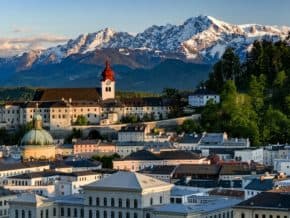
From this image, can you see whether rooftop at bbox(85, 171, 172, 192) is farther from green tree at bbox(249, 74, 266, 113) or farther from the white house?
the white house

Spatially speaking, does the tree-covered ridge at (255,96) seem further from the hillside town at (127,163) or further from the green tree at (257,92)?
the hillside town at (127,163)

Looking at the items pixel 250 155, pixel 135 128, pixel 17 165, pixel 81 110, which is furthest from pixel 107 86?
pixel 17 165

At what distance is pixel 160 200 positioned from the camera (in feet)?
Result: 250

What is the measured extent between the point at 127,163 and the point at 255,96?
2849 cm

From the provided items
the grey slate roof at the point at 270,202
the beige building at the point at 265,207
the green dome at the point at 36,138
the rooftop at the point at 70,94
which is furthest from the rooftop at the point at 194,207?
the rooftop at the point at 70,94

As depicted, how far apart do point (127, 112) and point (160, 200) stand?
77552 mm

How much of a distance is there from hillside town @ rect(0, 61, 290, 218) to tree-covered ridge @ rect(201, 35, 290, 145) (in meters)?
2.65

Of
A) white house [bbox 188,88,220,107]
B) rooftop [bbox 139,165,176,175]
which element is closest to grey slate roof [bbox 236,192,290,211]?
rooftop [bbox 139,165,176,175]

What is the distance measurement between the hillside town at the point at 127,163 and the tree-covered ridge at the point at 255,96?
265 centimetres

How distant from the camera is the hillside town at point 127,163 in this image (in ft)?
245

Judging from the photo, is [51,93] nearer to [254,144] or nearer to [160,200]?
[254,144]

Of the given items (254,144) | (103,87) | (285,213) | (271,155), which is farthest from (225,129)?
(285,213)

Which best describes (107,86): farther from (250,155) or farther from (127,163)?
(250,155)

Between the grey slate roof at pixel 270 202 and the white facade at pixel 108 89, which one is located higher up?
the white facade at pixel 108 89
